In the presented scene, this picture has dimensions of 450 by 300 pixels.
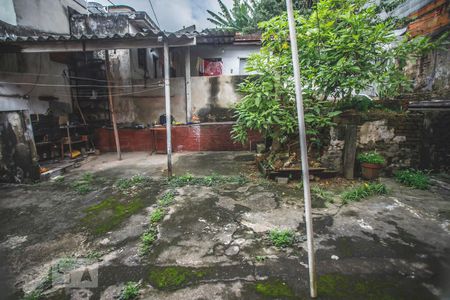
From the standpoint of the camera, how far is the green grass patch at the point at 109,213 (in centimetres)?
433

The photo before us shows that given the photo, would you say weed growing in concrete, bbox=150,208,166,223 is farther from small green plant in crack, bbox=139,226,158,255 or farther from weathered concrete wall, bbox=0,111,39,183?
weathered concrete wall, bbox=0,111,39,183

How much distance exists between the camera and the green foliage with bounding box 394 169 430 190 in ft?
18.6

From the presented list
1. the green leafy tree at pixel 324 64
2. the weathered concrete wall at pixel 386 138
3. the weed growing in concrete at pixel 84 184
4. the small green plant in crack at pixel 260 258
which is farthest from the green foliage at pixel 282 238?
the weed growing in concrete at pixel 84 184

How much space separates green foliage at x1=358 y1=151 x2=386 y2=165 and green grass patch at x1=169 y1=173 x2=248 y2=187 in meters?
3.37

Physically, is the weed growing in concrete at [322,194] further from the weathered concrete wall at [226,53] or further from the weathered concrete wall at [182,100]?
the weathered concrete wall at [226,53]

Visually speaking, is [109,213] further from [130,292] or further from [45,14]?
[45,14]

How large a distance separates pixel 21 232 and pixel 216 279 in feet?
13.2

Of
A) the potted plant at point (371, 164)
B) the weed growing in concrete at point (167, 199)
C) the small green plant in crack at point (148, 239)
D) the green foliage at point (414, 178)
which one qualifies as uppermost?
the potted plant at point (371, 164)

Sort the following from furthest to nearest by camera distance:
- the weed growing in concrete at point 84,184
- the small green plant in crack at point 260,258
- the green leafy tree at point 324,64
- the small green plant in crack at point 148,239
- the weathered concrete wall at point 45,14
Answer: the weathered concrete wall at point 45,14 → the weed growing in concrete at point 84,184 → the green leafy tree at point 324,64 → the small green plant in crack at point 148,239 → the small green plant in crack at point 260,258

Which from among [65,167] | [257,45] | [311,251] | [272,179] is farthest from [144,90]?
[311,251]

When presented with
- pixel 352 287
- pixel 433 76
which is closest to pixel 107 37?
pixel 352 287

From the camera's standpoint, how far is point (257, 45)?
11.5 m

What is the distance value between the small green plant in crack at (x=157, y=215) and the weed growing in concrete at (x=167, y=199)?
0.87 feet

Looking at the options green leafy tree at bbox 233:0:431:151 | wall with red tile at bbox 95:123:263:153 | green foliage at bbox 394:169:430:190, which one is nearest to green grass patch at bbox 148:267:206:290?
green leafy tree at bbox 233:0:431:151
